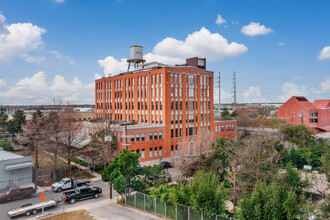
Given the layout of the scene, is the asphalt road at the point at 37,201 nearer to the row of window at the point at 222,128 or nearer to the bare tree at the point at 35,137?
the bare tree at the point at 35,137

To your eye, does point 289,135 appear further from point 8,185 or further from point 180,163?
point 8,185

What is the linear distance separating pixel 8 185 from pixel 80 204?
1305cm

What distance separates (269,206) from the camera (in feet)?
53.6

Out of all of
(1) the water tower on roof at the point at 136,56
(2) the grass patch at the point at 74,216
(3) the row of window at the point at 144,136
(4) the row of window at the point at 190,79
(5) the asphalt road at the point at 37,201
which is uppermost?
(1) the water tower on roof at the point at 136,56

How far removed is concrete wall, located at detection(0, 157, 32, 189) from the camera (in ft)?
104

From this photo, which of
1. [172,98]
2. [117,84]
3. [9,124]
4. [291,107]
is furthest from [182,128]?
[291,107]

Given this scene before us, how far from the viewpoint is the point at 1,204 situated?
26562 mm

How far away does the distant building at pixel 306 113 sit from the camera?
8694 cm

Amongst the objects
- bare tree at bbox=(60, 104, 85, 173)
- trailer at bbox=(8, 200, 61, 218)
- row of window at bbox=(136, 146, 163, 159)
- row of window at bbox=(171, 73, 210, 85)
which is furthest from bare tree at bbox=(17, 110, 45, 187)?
row of window at bbox=(171, 73, 210, 85)

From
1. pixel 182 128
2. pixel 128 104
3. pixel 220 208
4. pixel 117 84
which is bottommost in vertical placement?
pixel 220 208

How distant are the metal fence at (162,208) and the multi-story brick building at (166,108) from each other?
18818 millimetres

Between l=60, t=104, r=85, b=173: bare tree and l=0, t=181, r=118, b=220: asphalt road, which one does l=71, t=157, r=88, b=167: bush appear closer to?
l=60, t=104, r=85, b=173: bare tree

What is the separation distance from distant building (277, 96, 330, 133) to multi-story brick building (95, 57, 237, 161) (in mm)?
41680

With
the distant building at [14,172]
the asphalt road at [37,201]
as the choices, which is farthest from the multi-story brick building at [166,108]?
the distant building at [14,172]
